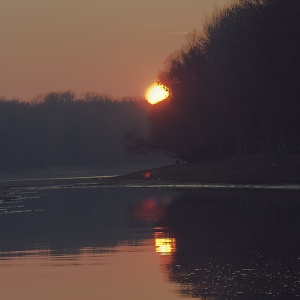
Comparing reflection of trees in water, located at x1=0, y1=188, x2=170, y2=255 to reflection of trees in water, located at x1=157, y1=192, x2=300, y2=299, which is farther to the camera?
reflection of trees in water, located at x1=0, y1=188, x2=170, y2=255

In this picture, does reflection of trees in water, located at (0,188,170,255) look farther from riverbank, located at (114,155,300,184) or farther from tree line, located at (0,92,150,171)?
tree line, located at (0,92,150,171)

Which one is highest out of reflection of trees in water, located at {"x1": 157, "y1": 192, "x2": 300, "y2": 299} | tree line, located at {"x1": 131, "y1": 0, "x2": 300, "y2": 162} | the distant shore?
tree line, located at {"x1": 131, "y1": 0, "x2": 300, "y2": 162}

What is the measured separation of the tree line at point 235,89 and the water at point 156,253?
17.3 metres

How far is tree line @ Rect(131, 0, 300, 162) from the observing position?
5434cm

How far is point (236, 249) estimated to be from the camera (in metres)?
21.8

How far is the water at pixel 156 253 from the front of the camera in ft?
54.0

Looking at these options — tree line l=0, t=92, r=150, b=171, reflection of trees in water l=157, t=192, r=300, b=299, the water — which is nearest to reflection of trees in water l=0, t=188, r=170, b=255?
the water

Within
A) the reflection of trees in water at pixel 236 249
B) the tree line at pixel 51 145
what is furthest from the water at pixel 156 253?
the tree line at pixel 51 145

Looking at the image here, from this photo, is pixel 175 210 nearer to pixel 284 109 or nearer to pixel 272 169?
pixel 284 109

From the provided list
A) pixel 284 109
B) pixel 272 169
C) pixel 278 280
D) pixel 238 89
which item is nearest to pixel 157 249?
pixel 278 280

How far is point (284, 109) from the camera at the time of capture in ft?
184

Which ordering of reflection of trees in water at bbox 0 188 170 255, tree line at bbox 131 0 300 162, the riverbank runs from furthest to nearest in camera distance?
the riverbank, tree line at bbox 131 0 300 162, reflection of trees in water at bbox 0 188 170 255

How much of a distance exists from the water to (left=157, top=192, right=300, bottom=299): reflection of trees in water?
0.02 meters

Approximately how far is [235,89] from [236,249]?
163 ft
